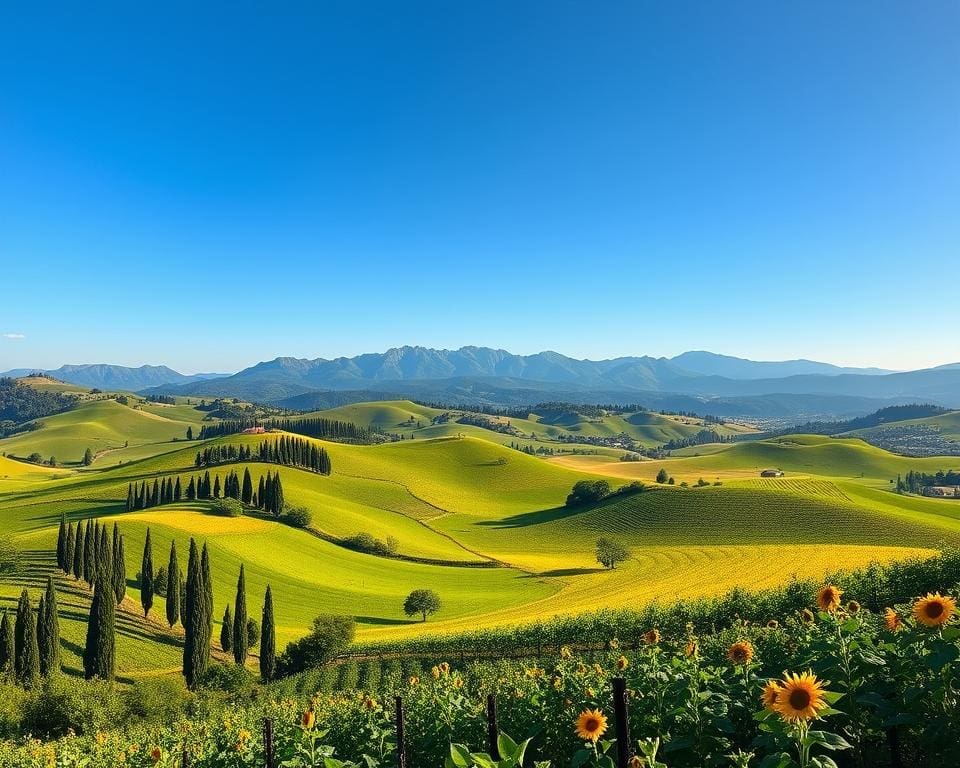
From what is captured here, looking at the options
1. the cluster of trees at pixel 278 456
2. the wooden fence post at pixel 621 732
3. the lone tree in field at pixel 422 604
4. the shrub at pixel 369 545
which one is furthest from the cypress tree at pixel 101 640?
the cluster of trees at pixel 278 456

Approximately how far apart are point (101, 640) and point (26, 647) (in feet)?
16.9

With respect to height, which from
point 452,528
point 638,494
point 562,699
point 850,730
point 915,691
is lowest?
point 452,528

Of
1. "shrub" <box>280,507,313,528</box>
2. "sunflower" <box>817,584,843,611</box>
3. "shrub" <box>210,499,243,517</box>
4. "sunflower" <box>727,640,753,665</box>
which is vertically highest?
"sunflower" <box>817,584,843,611</box>

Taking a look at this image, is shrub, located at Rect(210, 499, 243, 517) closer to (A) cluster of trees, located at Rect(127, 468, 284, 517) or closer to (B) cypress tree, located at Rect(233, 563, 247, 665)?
(A) cluster of trees, located at Rect(127, 468, 284, 517)

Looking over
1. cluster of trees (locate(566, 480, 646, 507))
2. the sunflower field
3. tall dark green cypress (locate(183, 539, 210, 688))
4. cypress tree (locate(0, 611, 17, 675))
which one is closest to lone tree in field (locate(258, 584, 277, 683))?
tall dark green cypress (locate(183, 539, 210, 688))

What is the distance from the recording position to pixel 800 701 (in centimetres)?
468

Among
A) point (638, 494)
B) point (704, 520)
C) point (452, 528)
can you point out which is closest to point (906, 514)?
point (704, 520)

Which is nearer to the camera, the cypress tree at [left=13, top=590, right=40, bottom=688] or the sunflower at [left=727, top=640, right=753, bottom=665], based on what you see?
the sunflower at [left=727, top=640, right=753, bottom=665]

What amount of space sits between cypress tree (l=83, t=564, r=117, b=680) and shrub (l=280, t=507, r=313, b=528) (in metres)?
57.0

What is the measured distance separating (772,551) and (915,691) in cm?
9475

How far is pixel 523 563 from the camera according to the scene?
326 ft

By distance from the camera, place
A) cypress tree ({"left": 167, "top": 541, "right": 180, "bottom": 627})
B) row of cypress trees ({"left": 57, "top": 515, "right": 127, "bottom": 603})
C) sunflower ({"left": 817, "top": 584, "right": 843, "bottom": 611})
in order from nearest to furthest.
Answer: sunflower ({"left": 817, "top": 584, "right": 843, "bottom": 611})
cypress tree ({"left": 167, "top": 541, "right": 180, "bottom": 627})
row of cypress trees ({"left": 57, "top": 515, "right": 127, "bottom": 603})

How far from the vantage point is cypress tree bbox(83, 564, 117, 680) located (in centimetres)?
4644

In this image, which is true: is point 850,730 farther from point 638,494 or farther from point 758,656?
point 638,494
